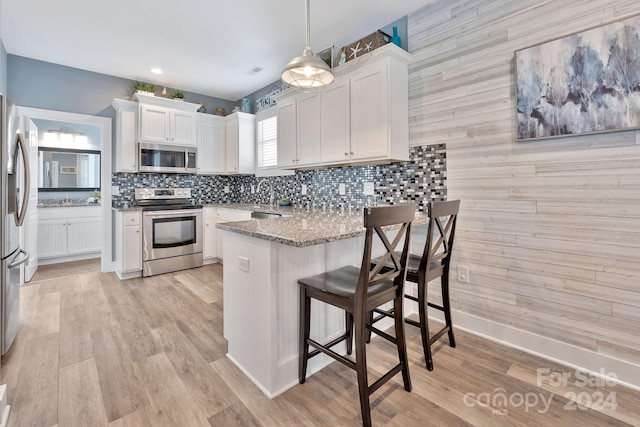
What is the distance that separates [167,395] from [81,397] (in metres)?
0.47

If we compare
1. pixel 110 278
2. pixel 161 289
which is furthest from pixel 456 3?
pixel 110 278

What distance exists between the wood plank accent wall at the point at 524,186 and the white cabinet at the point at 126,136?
12.0 feet

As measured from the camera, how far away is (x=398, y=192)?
283 cm

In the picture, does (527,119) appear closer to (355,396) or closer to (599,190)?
(599,190)

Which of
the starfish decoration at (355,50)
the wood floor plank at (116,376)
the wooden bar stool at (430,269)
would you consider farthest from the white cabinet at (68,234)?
the wooden bar stool at (430,269)

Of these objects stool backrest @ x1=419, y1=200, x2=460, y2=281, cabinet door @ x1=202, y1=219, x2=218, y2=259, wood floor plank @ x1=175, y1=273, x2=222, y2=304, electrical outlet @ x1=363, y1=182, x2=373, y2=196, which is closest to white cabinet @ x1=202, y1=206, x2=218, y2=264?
cabinet door @ x1=202, y1=219, x2=218, y2=259

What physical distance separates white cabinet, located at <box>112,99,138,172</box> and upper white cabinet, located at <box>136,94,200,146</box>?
0.16m

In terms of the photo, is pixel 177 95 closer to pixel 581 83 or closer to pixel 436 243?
pixel 436 243

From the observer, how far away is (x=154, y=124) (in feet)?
13.4

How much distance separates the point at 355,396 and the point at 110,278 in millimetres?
3715

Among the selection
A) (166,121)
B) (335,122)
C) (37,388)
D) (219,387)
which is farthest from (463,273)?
(166,121)

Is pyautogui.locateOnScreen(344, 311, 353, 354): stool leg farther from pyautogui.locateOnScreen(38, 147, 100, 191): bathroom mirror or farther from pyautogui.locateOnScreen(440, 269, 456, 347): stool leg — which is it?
pyautogui.locateOnScreen(38, 147, 100, 191): bathroom mirror

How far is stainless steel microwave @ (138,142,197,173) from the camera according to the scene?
4.07m

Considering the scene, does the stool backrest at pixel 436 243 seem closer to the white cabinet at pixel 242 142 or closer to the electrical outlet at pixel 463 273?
the electrical outlet at pixel 463 273
